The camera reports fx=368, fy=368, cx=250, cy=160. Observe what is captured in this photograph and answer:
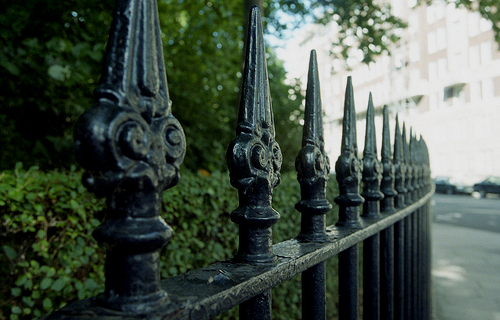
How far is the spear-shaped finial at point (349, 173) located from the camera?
142 centimetres

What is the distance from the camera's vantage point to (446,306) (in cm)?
404

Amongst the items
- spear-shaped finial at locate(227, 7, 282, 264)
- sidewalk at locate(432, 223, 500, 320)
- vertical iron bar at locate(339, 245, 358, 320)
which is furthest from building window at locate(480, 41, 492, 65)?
spear-shaped finial at locate(227, 7, 282, 264)

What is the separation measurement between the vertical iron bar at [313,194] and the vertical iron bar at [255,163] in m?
0.23

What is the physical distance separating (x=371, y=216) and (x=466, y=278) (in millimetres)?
4437

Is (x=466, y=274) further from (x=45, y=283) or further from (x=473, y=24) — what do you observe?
(x=473, y=24)

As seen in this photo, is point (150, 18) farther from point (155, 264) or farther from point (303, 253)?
point (303, 253)

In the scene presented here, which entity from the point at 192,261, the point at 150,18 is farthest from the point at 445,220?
the point at 150,18

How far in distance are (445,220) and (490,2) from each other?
8367 millimetres

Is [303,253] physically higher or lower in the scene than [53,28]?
lower

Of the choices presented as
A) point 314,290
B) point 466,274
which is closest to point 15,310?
point 314,290

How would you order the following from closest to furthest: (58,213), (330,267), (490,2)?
(58,213)
(330,267)
(490,2)

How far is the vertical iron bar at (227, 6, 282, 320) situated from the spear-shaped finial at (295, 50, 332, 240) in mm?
230

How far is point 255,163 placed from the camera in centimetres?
91

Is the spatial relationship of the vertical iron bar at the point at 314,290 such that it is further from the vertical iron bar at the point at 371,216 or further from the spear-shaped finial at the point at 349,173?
the vertical iron bar at the point at 371,216
